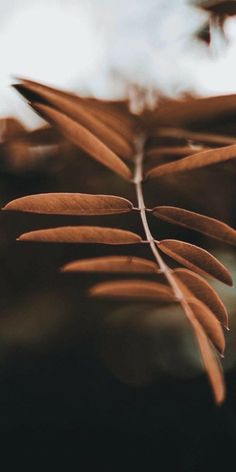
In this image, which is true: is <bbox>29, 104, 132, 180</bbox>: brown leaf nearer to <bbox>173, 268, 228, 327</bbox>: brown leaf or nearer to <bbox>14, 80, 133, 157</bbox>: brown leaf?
<bbox>14, 80, 133, 157</bbox>: brown leaf

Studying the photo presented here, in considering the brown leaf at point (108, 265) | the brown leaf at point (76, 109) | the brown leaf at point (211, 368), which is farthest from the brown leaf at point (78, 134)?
the brown leaf at point (211, 368)

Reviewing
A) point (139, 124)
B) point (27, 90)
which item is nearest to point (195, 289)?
point (27, 90)

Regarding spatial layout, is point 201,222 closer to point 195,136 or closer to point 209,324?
point 209,324

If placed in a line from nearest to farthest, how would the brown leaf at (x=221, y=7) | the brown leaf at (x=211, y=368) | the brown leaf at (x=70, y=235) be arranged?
the brown leaf at (x=211, y=368) → the brown leaf at (x=70, y=235) → the brown leaf at (x=221, y=7)

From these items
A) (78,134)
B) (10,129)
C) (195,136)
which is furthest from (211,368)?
(10,129)

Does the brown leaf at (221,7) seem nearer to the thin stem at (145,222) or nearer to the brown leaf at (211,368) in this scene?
the thin stem at (145,222)

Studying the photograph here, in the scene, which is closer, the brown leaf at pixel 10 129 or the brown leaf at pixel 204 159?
the brown leaf at pixel 204 159
